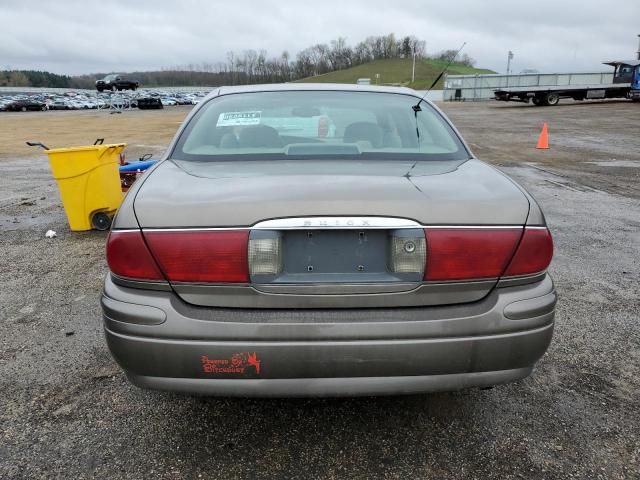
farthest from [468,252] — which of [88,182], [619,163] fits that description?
[619,163]

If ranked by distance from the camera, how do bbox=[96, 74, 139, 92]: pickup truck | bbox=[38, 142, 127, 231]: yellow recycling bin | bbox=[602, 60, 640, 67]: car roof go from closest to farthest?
bbox=[38, 142, 127, 231]: yellow recycling bin < bbox=[602, 60, 640, 67]: car roof < bbox=[96, 74, 139, 92]: pickup truck

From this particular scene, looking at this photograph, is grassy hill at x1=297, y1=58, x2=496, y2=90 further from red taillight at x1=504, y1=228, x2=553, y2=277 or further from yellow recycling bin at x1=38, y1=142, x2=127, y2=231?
red taillight at x1=504, y1=228, x2=553, y2=277

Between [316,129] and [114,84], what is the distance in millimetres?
57817

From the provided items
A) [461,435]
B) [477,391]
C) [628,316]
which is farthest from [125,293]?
[628,316]

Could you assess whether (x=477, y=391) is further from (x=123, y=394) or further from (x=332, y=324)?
(x=123, y=394)

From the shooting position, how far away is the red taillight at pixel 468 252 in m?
1.88

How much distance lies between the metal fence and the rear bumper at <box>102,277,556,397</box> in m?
40.0

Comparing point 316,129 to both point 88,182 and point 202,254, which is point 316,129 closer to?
point 202,254

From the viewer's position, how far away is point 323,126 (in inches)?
122

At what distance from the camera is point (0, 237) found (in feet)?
18.9

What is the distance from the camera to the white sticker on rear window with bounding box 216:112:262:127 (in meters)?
2.94

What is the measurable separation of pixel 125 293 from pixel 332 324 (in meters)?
0.82

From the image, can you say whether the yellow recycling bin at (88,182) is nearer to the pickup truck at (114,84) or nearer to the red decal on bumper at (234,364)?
the red decal on bumper at (234,364)

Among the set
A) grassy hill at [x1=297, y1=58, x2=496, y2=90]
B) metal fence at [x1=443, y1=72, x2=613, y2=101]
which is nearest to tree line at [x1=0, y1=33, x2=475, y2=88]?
grassy hill at [x1=297, y1=58, x2=496, y2=90]
